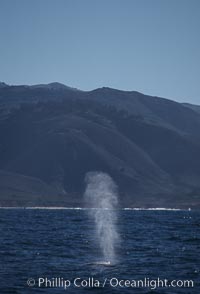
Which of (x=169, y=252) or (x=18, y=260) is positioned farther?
(x=169, y=252)

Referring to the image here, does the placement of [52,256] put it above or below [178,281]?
above

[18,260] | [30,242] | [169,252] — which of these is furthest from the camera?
[30,242]

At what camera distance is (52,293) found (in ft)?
144

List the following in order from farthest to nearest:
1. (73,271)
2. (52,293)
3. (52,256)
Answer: (52,256) → (73,271) → (52,293)

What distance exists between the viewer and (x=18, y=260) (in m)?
61.2

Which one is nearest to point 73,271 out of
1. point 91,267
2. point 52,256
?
point 91,267

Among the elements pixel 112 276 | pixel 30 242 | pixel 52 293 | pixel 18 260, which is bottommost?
pixel 52 293

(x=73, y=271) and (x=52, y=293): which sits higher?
(x=73, y=271)

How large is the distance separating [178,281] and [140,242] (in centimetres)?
3862

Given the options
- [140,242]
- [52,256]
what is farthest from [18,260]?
[140,242]

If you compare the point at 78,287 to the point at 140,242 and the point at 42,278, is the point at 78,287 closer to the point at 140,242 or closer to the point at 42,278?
the point at 42,278

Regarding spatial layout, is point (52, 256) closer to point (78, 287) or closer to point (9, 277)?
point (9, 277)

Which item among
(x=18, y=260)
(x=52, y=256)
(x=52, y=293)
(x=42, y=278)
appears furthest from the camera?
(x=52, y=256)

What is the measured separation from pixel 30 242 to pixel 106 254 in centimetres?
1882
